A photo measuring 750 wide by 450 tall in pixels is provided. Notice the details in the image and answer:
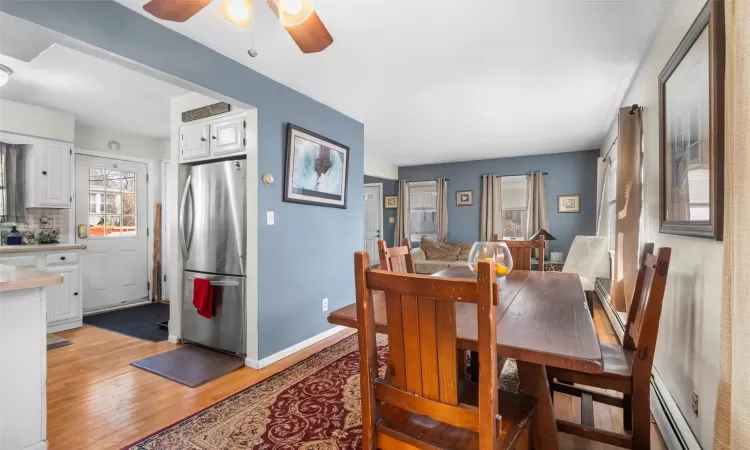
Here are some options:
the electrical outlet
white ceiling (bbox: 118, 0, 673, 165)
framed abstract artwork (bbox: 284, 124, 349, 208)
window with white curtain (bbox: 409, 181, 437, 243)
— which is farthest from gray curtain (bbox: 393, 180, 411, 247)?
the electrical outlet

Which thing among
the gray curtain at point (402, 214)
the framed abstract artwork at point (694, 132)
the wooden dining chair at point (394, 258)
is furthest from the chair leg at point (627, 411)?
the gray curtain at point (402, 214)

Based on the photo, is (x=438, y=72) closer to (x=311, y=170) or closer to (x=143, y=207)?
(x=311, y=170)

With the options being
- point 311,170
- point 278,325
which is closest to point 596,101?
point 311,170

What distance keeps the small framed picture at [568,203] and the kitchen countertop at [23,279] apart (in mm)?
6367

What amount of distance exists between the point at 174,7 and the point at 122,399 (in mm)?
2316

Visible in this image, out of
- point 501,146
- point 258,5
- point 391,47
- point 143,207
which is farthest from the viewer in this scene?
point 501,146

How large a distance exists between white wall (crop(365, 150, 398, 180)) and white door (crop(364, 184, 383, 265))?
17.9 inches

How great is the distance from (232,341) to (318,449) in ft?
5.02

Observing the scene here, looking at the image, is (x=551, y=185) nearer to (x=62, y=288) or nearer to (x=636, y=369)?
(x=636, y=369)

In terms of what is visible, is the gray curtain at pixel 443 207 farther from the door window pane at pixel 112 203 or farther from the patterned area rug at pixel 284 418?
the door window pane at pixel 112 203

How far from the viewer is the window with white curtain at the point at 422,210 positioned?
279 inches

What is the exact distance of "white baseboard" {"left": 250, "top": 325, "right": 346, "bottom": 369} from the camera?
2.72 meters

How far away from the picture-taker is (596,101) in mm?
3424

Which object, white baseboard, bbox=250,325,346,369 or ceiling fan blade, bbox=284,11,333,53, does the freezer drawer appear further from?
ceiling fan blade, bbox=284,11,333,53
